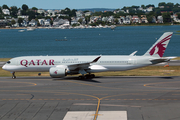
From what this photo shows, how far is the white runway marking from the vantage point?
2883cm

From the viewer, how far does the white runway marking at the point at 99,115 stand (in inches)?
1135

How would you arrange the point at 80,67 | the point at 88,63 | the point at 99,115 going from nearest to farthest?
the point at 99,115, the point at 88,63, the point at 80,67

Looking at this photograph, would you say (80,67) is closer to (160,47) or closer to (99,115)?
(160,47)

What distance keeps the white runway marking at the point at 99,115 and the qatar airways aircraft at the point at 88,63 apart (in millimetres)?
20189

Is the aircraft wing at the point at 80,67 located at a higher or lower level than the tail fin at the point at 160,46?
lower

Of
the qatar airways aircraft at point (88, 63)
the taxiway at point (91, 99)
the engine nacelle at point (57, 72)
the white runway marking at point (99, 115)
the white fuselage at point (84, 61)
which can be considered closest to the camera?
the white runway marking at point (99, 115)

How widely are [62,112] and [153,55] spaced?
89.0ft

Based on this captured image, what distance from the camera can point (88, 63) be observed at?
50750mm

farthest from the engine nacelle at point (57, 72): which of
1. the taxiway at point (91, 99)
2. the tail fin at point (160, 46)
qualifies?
the tail fin at point (160, 46)

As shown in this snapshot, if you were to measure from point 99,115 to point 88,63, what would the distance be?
21.7 meters

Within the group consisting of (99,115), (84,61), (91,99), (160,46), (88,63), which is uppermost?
(160,46)

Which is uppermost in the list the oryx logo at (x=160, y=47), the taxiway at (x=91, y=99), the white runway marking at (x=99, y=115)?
the oryx logo at (x=160, y=47)

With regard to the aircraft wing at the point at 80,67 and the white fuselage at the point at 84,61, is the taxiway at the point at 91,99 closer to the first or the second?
the aircraft wing at the point at 80,67

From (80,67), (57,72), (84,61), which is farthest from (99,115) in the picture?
(84,61)
